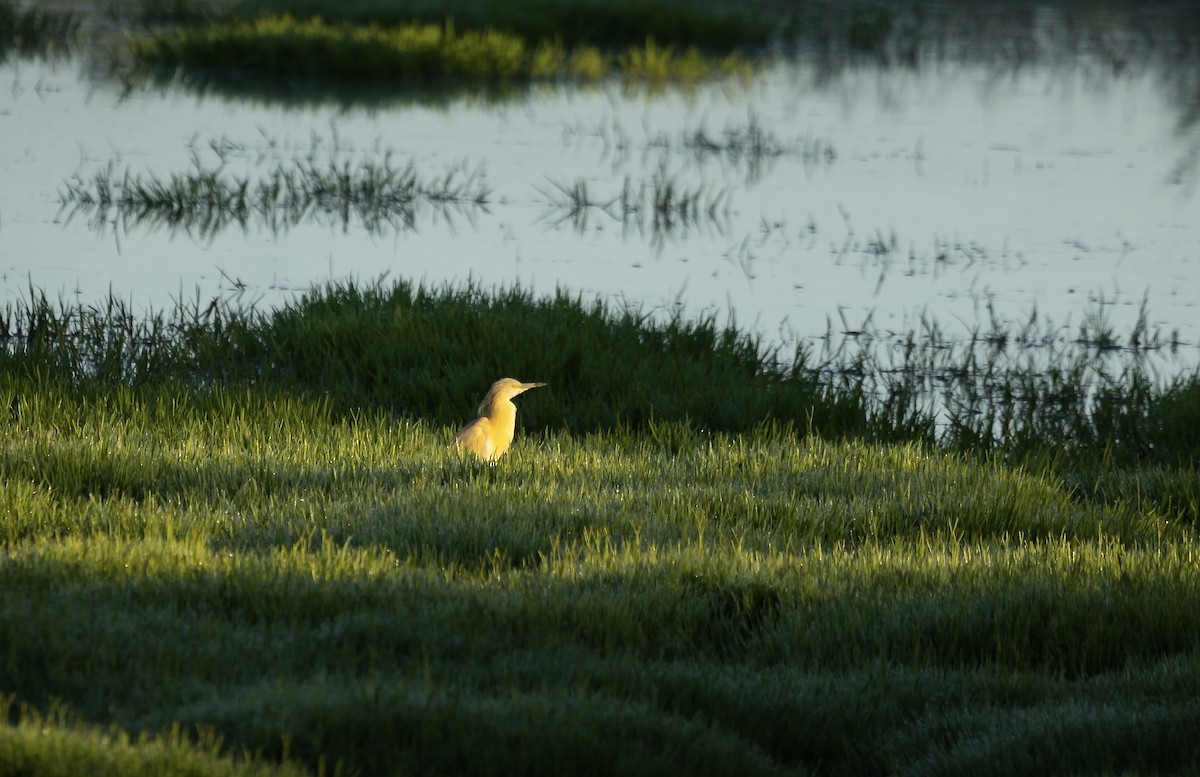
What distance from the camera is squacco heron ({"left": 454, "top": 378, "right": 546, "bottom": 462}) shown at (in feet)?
19.8

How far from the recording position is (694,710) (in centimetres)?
389

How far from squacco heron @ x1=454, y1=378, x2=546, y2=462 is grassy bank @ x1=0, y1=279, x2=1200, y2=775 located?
5.6 inches

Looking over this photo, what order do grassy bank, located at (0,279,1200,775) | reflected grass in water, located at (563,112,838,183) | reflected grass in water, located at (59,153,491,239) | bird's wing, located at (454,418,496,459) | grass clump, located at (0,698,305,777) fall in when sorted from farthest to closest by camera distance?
reflected grass in water, located at (563,112,838,183) < reflected grass in water, located at (59,153,491,239) < bird's wing, located at (454,418,496,459) < grassy bank, located at (0,279,1200,775) < grass clump, located at (0,698,305,777)

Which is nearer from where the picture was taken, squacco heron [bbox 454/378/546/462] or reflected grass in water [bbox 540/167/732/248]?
squacco heron [bbox 454/378/546/462]

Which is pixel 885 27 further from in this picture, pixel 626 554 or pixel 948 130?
pixel 626 554

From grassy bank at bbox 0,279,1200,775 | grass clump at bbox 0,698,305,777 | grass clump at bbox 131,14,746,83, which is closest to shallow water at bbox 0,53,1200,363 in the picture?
grass clump at bbox 131,14,746,83

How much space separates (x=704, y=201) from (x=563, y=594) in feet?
33.0

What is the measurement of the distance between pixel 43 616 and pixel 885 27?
26.0 meters

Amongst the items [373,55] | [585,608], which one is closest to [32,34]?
[373,55]

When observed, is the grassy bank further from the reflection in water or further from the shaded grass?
the reflection in water

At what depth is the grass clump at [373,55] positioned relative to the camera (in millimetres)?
21719

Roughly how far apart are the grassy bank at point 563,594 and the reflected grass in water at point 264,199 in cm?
559

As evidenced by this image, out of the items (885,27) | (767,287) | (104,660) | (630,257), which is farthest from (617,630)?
(885,27)

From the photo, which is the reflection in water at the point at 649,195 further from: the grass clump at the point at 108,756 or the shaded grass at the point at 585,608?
the grass clump at the point at 108,756
